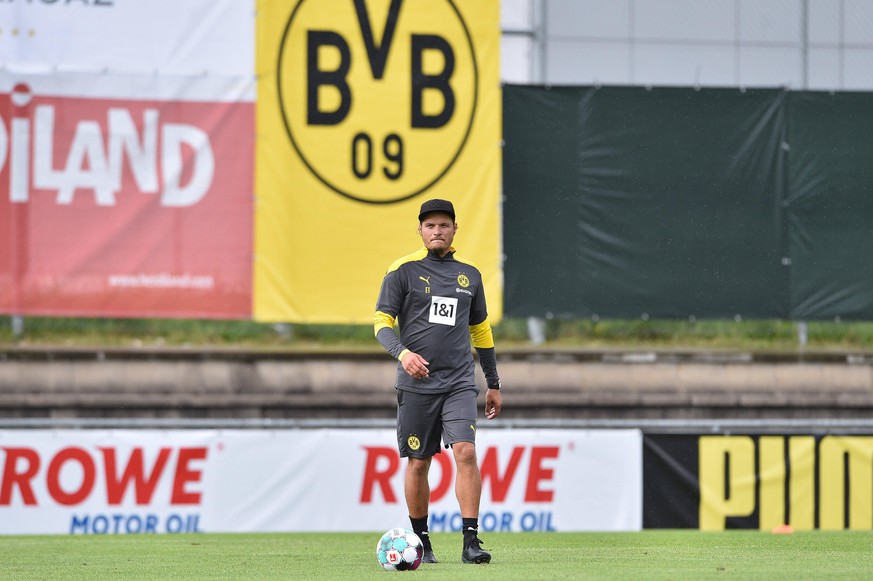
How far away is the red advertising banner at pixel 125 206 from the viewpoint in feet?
44.9

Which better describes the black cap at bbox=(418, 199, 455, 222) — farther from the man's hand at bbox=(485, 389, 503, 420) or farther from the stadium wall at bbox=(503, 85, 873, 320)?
the stadium wall at bbox=(503, 85, 873, 320)

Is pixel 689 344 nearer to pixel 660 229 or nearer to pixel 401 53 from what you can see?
pixel 660 229

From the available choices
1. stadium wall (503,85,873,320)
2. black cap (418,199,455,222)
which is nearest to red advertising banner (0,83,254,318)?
stadium wall (503,85,873,320)

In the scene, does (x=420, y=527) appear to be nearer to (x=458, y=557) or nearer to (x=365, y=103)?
(x=458, y=557)

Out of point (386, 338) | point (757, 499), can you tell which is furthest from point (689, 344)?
point (386, 338)

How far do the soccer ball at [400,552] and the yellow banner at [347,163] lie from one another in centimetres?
690

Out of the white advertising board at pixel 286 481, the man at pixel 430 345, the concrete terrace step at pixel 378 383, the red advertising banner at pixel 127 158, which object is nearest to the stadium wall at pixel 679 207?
the concrete terrace step at pixel 378 383

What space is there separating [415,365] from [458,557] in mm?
1511

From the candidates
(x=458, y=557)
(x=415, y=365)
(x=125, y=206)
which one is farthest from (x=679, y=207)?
(x=415, y=365)

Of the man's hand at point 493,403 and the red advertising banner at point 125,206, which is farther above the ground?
the red advertising banner at point 125,206

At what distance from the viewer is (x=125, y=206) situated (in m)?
13.8

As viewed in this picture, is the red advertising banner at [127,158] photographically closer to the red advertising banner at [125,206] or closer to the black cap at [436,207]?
the red advertising banner at [125,206]

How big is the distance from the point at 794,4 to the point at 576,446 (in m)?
5.47

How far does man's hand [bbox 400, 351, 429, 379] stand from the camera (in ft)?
22.9
